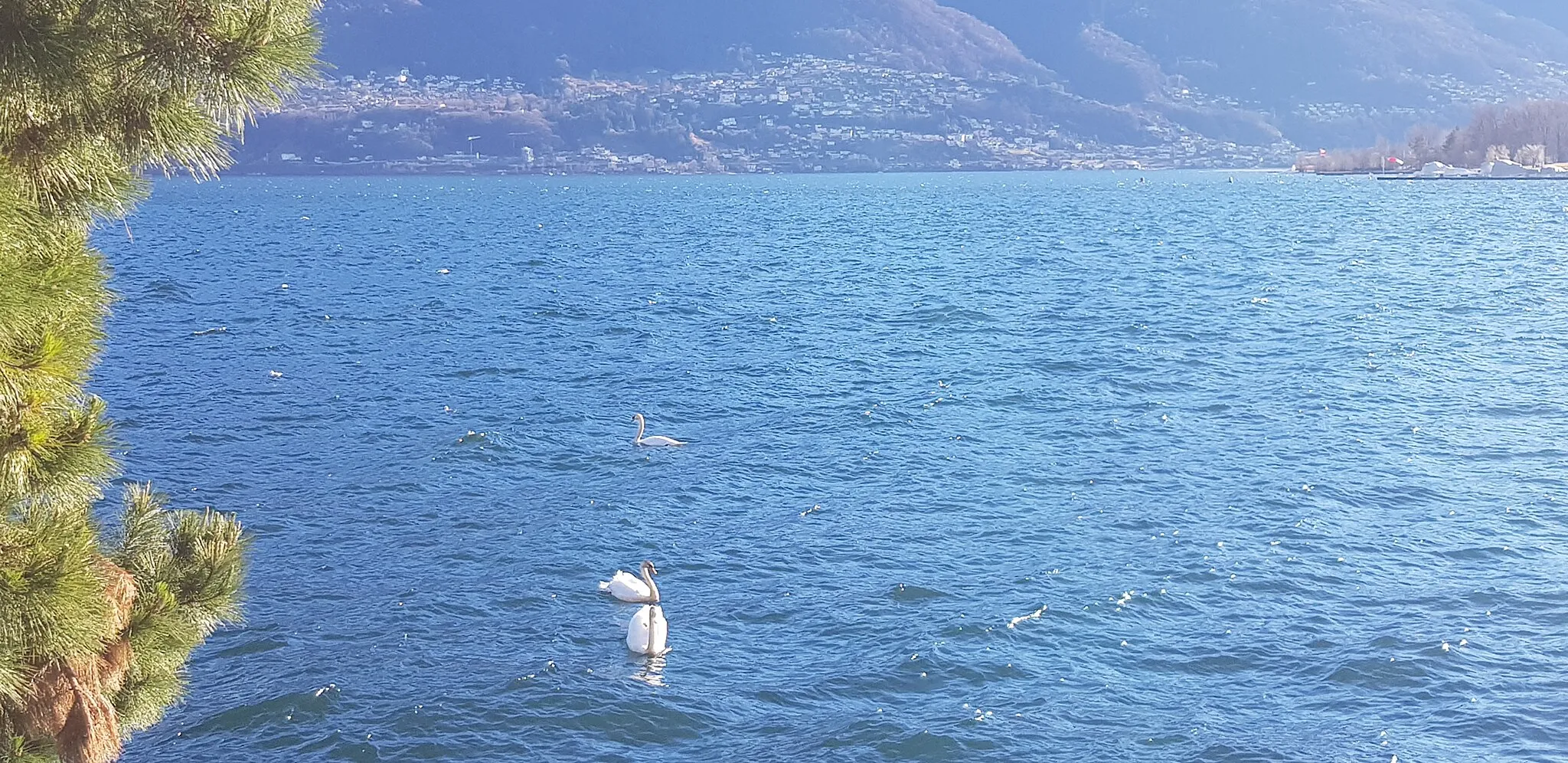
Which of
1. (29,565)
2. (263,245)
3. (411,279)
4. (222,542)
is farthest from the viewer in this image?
(263,245)

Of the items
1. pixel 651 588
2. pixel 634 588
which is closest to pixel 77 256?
pixel 651 588

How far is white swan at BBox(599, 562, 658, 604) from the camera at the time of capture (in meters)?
15.9

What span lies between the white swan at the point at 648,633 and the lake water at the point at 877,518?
247 mm

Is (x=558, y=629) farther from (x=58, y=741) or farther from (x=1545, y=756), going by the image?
(x=1545, y=756)

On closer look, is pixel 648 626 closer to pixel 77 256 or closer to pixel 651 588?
pixel 651 588

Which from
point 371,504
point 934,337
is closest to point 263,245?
point 934,337

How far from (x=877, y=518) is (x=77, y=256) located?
15.2 m

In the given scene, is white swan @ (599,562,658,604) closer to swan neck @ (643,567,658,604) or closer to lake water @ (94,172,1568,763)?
swan neck @ (643,567,658,604)

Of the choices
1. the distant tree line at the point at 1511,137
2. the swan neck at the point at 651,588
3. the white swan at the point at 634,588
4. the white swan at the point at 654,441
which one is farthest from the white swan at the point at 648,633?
the distant tree line at the point at 1511,137

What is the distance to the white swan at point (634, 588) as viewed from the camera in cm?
1595

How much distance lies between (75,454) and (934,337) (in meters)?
33.8

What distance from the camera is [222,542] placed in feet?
25.1

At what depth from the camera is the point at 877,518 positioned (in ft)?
65.5

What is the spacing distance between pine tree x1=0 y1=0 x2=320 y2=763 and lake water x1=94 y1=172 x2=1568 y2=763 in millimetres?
5889
